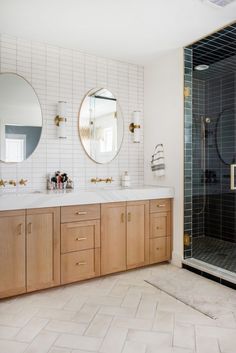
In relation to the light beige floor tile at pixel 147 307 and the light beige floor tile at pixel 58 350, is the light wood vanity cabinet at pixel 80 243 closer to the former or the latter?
the light beige floor tile at pixel 147 307

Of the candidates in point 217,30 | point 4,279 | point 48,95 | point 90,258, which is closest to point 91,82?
point 48,95

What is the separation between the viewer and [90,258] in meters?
2.99

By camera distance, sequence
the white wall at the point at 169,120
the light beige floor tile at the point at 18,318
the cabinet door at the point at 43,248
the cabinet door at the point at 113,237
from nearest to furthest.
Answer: the light beige floor tile at the point at 18,318 → the cabinet door at the point at 43,248 → the cabinet door at the point at 113,237 → the white wall at the point at 169,120

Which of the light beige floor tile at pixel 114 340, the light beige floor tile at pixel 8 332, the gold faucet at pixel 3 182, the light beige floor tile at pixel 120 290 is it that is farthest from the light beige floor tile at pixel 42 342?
the gold faucet at pixel 3 182

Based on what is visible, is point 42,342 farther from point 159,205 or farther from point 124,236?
point 159,205

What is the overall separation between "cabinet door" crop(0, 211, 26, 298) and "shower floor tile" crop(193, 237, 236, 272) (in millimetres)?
1959

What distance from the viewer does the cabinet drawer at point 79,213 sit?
9.29 feet

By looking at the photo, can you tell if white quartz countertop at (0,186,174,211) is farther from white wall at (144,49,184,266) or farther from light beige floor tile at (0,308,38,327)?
light beige floor tile at (0,308,38,327)

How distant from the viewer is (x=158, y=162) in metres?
3.59

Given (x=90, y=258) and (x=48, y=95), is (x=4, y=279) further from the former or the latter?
(x=48, y=95)

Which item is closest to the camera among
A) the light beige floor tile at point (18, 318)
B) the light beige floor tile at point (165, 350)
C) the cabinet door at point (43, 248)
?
the light beige floor tile at point (165, 350)

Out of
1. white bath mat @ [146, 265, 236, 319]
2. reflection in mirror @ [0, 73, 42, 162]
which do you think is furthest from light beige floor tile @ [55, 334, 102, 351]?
reflection in mirror @ [0, 73, 42, 162]

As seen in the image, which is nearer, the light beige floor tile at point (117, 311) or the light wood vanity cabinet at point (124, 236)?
the light beige floor tile at point (117, 311)

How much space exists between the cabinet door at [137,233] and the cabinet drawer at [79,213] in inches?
16.4
